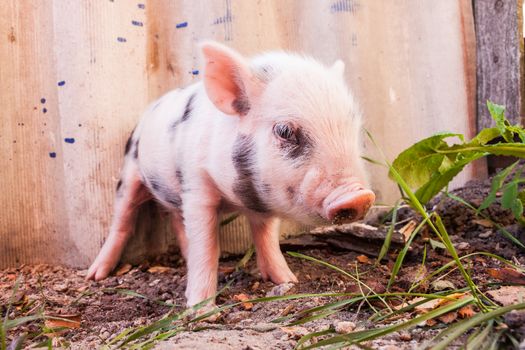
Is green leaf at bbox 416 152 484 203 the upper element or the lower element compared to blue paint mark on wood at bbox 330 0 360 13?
lower

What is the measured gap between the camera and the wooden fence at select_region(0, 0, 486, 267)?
280 cm

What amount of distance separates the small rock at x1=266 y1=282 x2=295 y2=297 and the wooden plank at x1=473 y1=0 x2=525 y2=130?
1.68 m

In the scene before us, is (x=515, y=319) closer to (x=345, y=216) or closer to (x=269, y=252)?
(x=345, y=216)

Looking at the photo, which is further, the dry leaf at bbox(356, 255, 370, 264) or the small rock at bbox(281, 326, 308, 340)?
the dry leaf at bbox(356, 255, 370, 264)

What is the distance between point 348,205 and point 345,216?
0.06 metres

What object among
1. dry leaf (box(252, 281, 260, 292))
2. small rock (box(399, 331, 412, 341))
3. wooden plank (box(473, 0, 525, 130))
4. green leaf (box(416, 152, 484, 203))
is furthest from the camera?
wooden plank (box(473, 0, 525, 130))

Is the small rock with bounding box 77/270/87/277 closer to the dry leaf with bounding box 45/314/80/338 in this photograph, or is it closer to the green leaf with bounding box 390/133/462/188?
the dry leaf with bounding box 45/314/80/338

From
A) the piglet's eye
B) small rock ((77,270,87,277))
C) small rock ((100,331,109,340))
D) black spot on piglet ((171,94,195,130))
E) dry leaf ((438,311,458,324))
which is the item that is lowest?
small rock ((100,331,109,340))

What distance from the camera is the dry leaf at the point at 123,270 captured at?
2777mm

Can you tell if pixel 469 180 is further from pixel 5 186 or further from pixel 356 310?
pixel 5 186

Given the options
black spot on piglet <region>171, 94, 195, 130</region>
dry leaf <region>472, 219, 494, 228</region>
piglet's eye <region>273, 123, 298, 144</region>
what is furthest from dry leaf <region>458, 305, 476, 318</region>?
black spot on piglet <region>171, 94, 195, 130</region>

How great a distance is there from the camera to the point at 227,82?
2.05m

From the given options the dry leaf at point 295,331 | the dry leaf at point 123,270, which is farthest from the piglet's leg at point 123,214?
the dry leaf at point 295,331

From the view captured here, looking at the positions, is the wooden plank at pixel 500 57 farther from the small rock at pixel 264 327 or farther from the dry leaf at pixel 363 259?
the small rock at pixel 264 327
